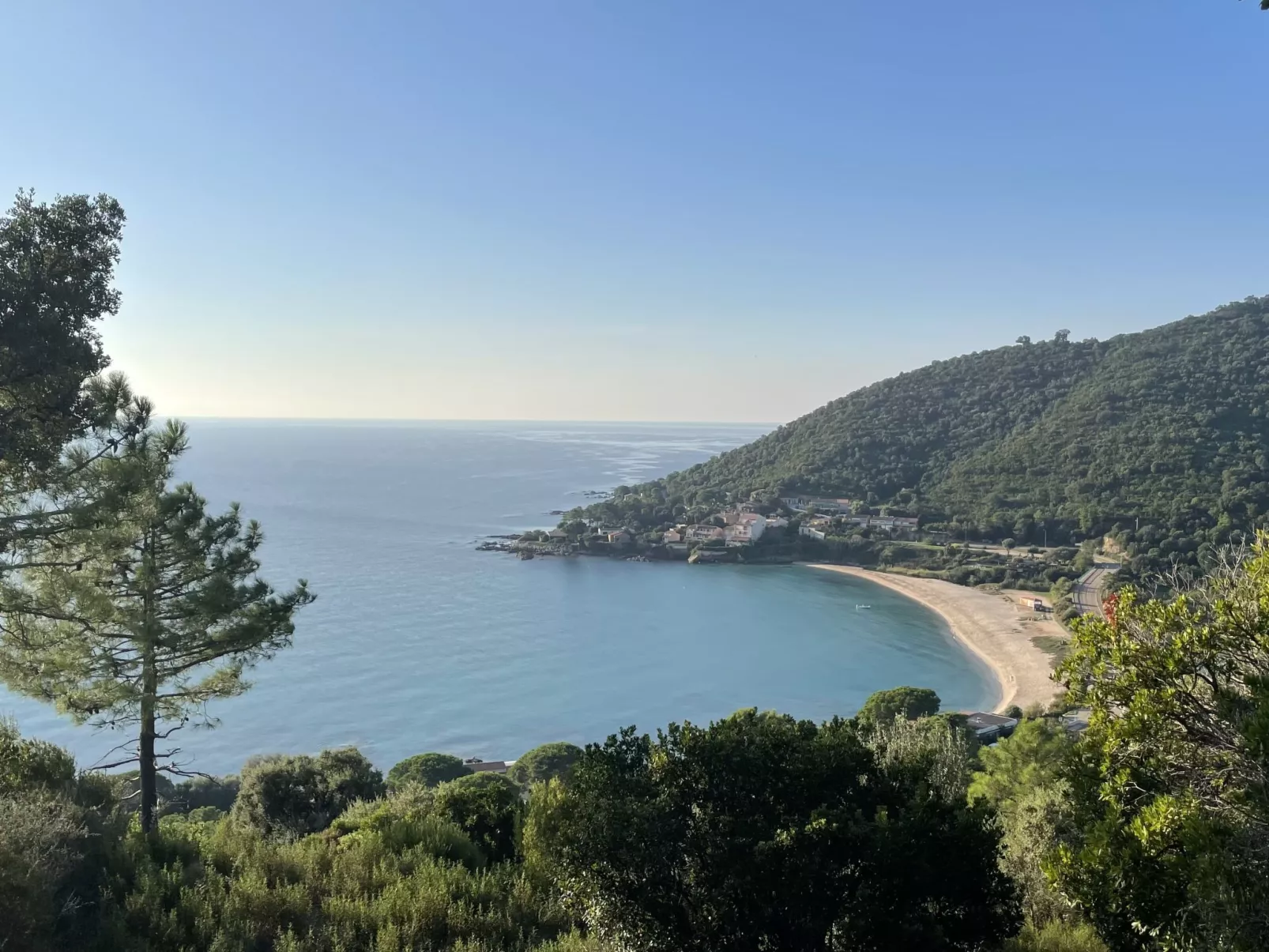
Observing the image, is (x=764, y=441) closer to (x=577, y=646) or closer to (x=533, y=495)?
(x=533, y=495)

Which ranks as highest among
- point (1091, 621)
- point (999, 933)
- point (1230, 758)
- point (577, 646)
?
point (1091, 621)

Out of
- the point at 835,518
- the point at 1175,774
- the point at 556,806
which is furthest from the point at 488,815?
the point at 835,518

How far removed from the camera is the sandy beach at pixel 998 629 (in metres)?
27.7

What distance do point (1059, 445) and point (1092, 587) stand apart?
20.6 metres

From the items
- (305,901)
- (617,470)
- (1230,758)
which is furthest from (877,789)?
(617,470)

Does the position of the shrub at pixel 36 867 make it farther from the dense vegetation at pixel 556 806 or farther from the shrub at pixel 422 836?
the shrub at pixel 422 836

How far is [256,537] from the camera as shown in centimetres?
797

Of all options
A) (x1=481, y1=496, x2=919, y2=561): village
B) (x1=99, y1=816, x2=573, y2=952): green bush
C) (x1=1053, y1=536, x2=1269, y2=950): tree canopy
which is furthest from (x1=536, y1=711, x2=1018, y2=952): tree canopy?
(x1=481, y1=496, x2=919, y2=561): village

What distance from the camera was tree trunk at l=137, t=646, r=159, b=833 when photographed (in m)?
7.11

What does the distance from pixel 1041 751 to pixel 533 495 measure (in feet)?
243

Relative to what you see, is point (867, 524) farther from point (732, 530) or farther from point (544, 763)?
point (544, 763)

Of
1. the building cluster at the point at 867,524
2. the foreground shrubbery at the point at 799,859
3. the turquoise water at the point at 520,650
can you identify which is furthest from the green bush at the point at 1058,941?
the building cluster at the point at 867,524

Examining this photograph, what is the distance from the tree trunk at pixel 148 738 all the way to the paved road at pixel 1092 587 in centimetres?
3407

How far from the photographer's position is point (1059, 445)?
5469 centimetres
